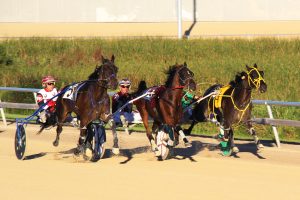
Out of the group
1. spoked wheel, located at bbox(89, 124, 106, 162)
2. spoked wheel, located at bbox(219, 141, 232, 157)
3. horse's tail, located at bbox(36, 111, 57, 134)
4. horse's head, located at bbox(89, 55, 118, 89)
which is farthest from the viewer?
horse's tail, located at bbox(36, 111, 57, 134)

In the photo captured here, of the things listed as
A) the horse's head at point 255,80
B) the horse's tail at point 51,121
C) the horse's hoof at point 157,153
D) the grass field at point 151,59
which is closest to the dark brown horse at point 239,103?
the horse's head at point 255,80

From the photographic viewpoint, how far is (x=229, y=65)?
2908 centimetres

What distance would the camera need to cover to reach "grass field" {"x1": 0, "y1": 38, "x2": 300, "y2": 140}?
25406mm

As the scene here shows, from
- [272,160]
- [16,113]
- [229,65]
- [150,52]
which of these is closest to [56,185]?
[272,160]

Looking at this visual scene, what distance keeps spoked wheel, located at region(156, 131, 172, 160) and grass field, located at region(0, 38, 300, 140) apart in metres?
7.18

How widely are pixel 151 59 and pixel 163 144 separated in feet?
66.9

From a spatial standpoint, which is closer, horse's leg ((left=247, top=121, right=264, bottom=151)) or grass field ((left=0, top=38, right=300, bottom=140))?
horse's leg ((left=247, top=121, right=264, bottom=151))

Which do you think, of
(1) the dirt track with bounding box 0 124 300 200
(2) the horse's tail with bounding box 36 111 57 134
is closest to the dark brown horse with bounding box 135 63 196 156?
(1) the dirt track with bounding box 0 124 300 200

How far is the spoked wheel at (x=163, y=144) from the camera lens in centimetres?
1379

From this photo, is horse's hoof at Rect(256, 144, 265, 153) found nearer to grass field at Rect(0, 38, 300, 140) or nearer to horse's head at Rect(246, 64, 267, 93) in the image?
horse's head at Rect(246, 64, 267, 93)

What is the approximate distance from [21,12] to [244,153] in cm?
3862

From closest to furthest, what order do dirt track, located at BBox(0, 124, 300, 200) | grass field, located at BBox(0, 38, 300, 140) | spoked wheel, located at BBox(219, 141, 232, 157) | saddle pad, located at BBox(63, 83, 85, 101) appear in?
dirt track, located at BBox(0, 124, 300, 200)
saddle pad, located at BBox(63, 83, 85, 101)
spoked wheel, located at BBox(219, 141, 232, 157)
grass field, located at BBox(0, 38, 300, 140)

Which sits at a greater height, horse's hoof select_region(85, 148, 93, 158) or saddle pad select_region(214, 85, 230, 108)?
saddle pad select_region(214, 85, 230, 108)

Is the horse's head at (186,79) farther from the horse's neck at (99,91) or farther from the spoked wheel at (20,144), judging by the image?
the spoked wheel at (20,144)
